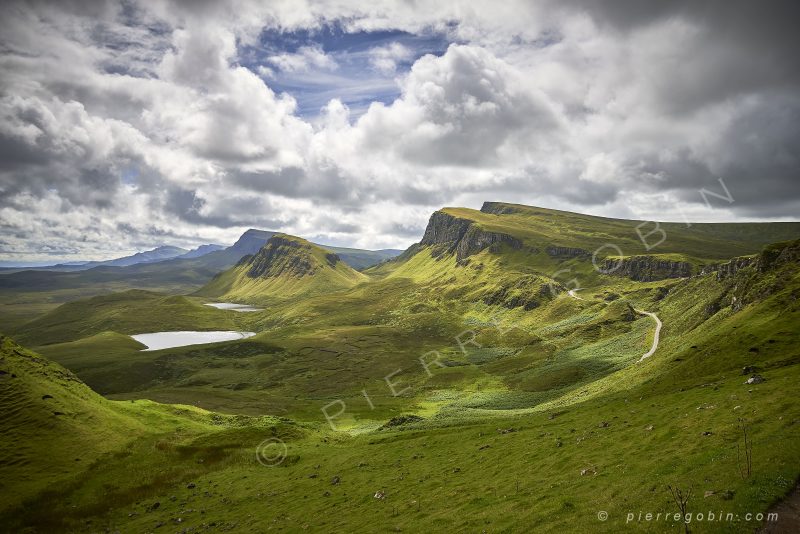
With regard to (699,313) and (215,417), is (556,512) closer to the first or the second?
(215,417)

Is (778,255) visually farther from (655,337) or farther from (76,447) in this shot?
(76,447)

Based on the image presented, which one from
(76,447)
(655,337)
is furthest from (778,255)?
(76,447)

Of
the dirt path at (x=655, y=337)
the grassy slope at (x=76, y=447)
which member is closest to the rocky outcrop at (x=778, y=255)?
the dirt path at (x=655, y=337)

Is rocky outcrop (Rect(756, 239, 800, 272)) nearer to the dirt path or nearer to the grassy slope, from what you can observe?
the dirt path

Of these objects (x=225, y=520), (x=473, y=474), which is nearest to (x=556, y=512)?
(x=473, y=474)

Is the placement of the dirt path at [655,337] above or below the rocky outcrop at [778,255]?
below

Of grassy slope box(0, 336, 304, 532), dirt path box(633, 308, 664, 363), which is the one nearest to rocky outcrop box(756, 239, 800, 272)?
dirt path box(633, 308, 664, 363)

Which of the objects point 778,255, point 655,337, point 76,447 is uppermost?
point 778,255

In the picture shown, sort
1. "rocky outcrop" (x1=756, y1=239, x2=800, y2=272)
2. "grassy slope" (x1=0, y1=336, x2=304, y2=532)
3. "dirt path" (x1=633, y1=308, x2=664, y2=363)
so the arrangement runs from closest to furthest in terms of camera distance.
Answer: "grassy slope" (x1=0, y1=336, x2=304, y2=532)
"rocky outcrop" (x1=756, y1=239, x2=800, y2=272)
"dirt path" (x1=633, y1=308, x2=664, y2=363)

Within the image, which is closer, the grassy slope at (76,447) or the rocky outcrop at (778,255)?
the grassy slope at (76,447)

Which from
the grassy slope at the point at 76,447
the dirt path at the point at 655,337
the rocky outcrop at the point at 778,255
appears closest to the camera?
the grassy slope at the point at 76,447

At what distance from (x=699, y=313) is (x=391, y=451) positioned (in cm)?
10105

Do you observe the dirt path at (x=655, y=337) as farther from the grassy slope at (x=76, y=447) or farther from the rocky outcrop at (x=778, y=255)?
the grassy slope at (x=76, y=447)

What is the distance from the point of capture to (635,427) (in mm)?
43531
